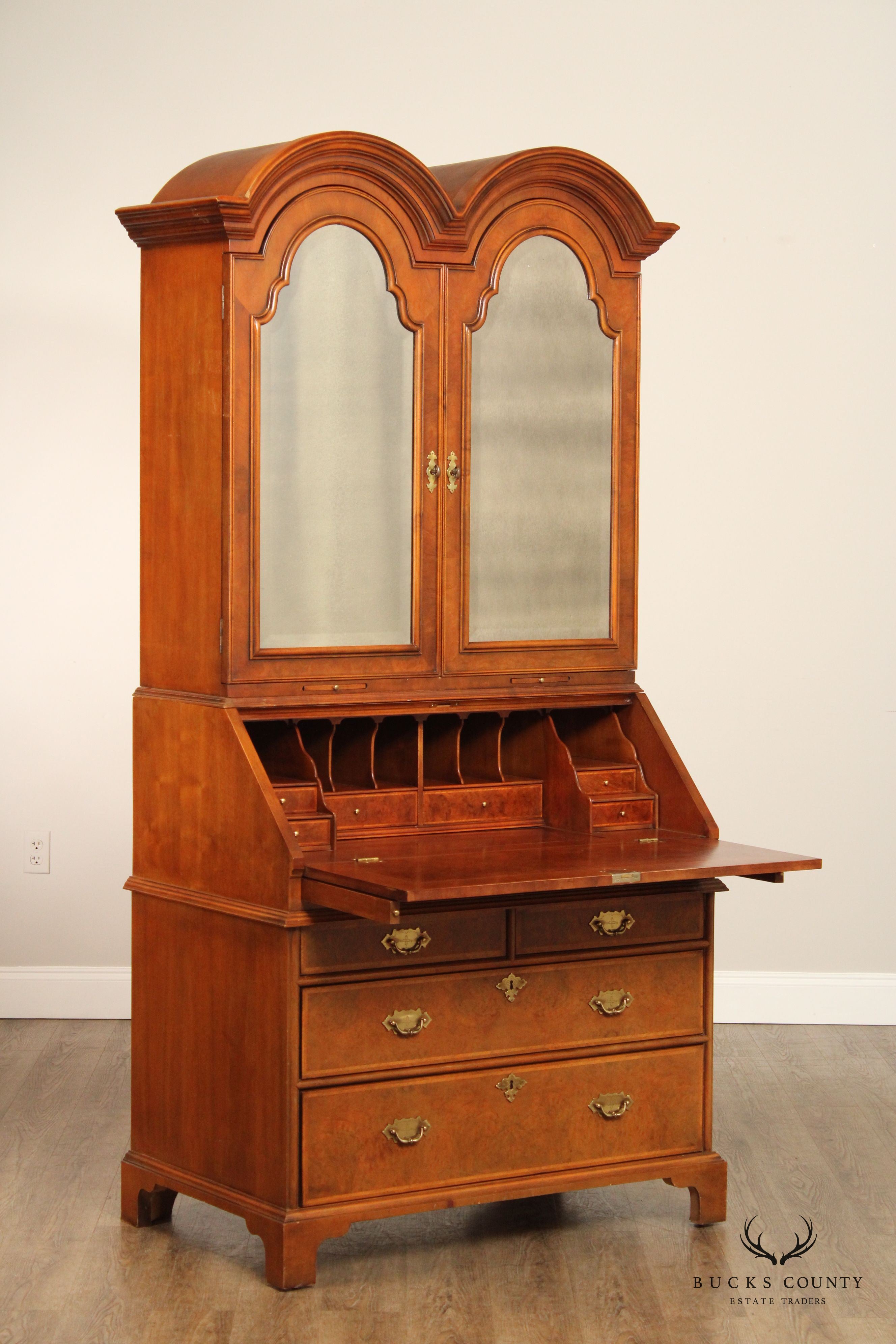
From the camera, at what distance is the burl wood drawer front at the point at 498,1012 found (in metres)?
2.85

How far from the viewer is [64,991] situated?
459 centimetres

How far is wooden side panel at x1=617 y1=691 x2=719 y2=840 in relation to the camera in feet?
10.5

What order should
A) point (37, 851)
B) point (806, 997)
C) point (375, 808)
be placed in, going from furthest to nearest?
1. point (806, 997)
2. point (37, 851)
3. point (375, 808)

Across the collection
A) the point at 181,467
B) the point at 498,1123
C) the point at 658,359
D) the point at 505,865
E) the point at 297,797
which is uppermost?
the point at 658,359

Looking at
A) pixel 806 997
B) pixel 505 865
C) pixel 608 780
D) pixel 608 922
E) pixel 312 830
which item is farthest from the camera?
pixel 806 997

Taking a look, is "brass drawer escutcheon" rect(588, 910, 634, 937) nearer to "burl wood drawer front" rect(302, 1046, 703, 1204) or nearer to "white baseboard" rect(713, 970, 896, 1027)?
"burl wood drawer front" rect(302, 1046, 703, 1204)

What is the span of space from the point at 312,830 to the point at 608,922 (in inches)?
24.0

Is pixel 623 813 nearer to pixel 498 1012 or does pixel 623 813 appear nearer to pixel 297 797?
pixel 498 1012

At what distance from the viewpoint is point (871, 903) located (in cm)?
474

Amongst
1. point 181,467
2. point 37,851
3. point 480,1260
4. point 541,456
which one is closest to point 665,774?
point 541,456

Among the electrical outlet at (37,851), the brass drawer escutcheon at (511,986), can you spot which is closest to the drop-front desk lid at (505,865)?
the brass drawer escutcheon at (511,986)

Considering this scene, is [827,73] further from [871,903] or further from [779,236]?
[871,903]

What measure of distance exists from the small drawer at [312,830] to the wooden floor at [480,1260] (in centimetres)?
78

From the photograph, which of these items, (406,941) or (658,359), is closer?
(406,941)
